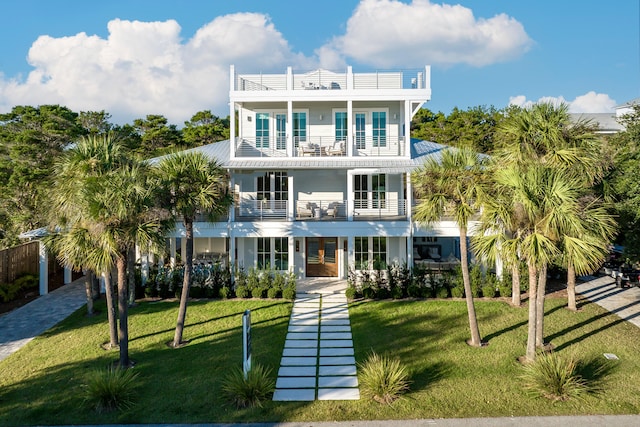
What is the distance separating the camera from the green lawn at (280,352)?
27.5 ft

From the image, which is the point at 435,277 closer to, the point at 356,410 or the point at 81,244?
the point at 356,410

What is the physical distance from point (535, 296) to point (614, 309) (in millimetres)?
6647

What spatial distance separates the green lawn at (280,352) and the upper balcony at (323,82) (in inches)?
385

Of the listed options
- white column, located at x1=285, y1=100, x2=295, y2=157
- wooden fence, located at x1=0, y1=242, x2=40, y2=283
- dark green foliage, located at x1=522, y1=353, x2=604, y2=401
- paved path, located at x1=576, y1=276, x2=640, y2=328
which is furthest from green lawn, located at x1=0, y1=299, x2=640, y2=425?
white column, located at x1=285, y1=100, x2=295, y2=157

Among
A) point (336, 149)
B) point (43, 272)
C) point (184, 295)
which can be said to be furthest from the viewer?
point (336, 149)

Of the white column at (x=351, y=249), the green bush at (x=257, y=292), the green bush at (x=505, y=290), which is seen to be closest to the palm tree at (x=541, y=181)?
the green bush at (x=505, y=290)

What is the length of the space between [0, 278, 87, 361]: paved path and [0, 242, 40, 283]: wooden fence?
137cm

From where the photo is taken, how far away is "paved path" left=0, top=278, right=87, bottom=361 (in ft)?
41.7

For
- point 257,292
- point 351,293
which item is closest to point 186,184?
point 257,292

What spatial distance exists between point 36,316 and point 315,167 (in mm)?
12205

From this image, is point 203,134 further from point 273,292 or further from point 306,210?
point 273,292

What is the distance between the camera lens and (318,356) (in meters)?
11.2

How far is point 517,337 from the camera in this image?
478 inches

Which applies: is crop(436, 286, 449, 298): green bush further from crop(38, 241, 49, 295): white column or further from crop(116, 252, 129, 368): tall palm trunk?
crop(38, 241, 49, 295): white column
